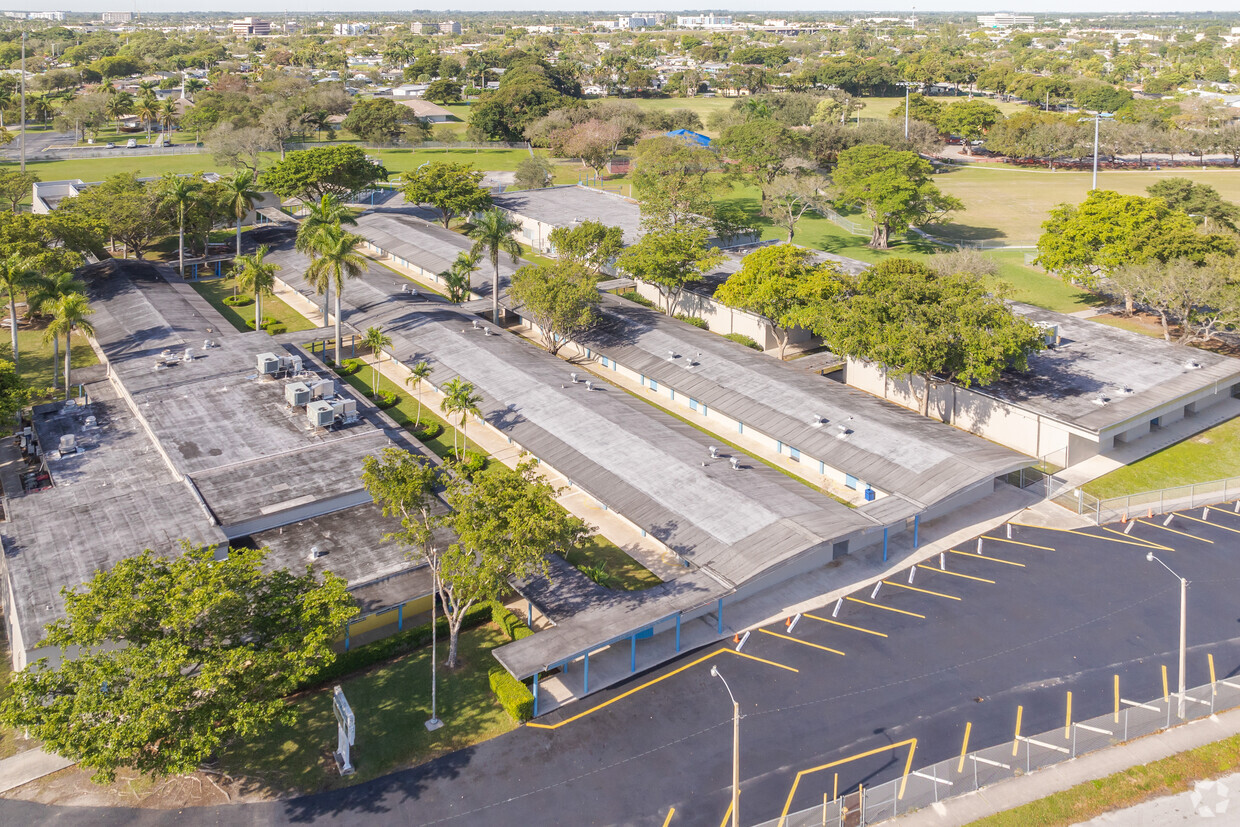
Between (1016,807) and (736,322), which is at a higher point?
(736,322)

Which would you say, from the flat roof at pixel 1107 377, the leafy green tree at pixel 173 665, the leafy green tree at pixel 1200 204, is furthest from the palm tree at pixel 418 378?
the leafy green tree at pixel 1200 204

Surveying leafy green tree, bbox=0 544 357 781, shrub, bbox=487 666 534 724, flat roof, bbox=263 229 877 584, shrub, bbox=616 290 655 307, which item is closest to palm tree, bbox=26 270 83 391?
flat roof, bbox=263 229 877 584

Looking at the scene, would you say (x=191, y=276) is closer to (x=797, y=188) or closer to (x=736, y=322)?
(x=736, y=322)

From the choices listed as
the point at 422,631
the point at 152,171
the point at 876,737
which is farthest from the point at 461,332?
the point at 152,171

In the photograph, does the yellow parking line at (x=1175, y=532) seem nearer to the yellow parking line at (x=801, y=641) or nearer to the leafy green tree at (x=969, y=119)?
the yellow parking line at (x=801, y=641)

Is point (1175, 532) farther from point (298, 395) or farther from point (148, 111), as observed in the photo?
point (148, 111)

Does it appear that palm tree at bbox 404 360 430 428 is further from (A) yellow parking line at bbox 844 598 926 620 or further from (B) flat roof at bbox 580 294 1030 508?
(A) yellow parking line at bbox 844 598 926 620

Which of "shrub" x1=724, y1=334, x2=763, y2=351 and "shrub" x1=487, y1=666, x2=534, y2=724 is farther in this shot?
"shrub" x1=724, y1=334, x2=763, y2=351
